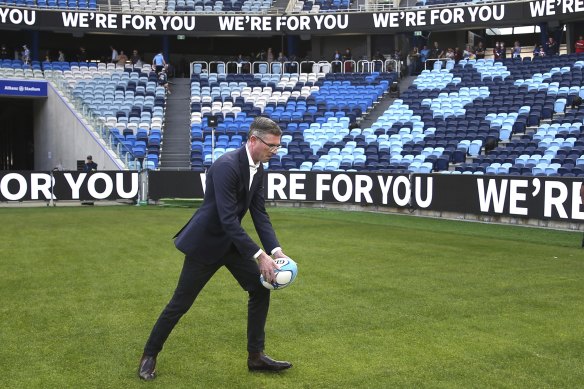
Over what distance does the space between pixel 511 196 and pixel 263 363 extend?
15.3 m

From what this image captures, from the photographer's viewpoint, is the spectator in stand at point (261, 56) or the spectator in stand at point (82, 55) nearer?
the spectator in stand at point (82, 55)

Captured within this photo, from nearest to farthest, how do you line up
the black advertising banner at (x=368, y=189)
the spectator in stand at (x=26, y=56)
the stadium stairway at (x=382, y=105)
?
the black advertising banner at (x=368, y=189)
the stadium stairway at (x=382, y=105)
the spectator in stand at (x=26, y=56)

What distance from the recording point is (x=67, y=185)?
27.9 metres

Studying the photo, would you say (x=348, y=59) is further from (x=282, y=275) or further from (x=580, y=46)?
(x=282, y=275)

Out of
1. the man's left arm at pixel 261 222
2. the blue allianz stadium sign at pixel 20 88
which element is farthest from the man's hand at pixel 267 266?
the blue allianz stadium sign at pixel 20 88

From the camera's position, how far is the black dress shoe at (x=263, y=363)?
6586 mm

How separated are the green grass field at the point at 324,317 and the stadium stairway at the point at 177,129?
19.0 meters

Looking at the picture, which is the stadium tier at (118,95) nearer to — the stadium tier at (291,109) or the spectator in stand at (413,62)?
the stadium tier at (291,109)

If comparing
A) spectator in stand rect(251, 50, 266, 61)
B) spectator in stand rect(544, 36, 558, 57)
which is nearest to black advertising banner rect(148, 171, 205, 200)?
spectator in stand rect(251, 50, 266, 61)

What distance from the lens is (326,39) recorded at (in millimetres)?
46500

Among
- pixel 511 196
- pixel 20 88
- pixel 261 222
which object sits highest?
pixel 20 88

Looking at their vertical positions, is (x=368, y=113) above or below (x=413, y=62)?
below

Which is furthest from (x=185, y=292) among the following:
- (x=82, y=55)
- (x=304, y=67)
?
(x=82, y=55)

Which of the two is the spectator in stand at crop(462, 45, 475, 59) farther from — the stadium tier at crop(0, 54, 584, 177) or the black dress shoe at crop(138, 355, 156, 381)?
the black dress shoe at crop(138, 355, 156, 381)
